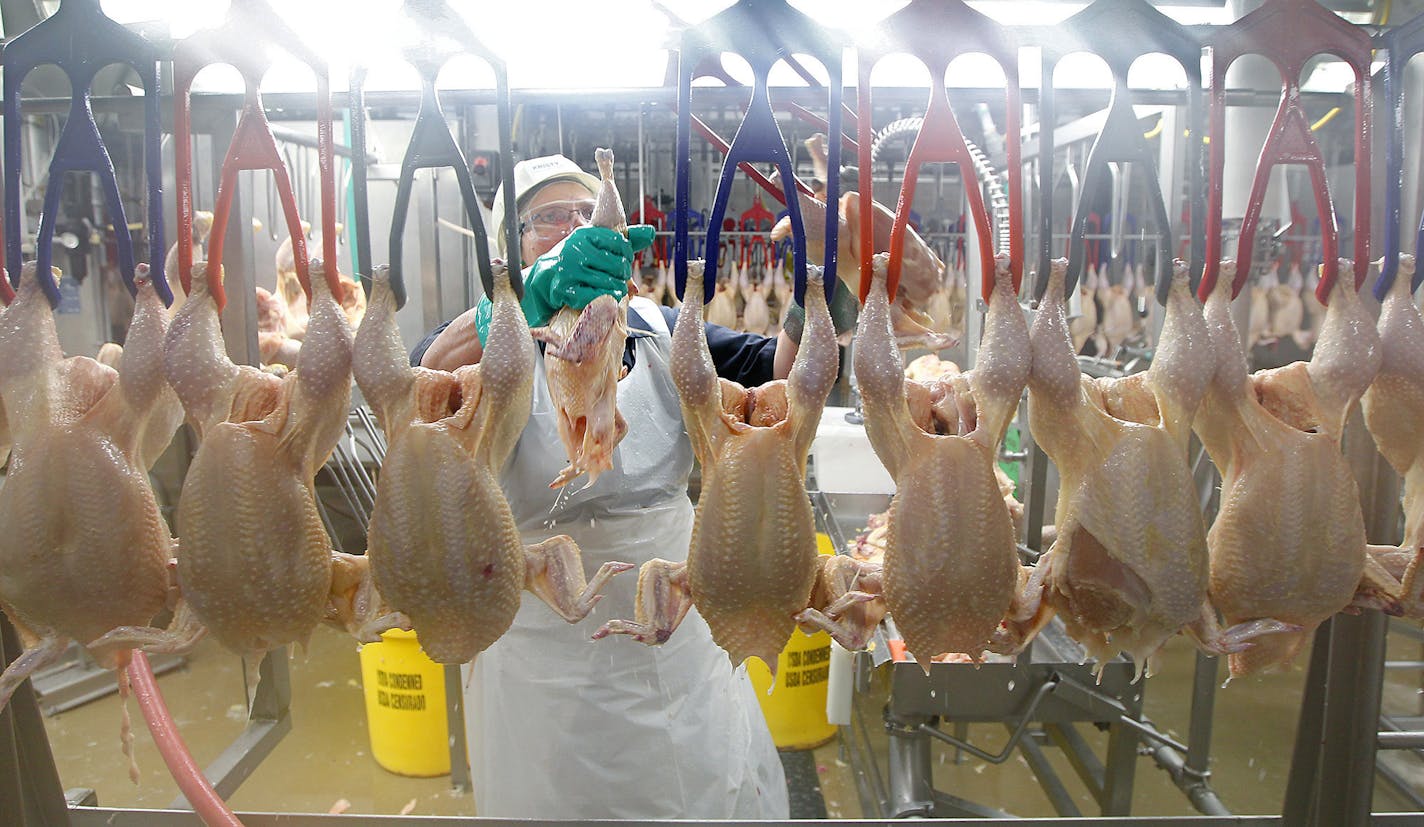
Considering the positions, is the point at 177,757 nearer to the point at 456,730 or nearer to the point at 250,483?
the point at 250,483

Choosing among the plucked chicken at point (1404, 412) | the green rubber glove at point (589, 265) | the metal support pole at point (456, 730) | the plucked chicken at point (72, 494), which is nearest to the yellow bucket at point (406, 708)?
the metal support pole at point (456, 730)

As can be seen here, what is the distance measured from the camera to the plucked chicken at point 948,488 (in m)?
1.32

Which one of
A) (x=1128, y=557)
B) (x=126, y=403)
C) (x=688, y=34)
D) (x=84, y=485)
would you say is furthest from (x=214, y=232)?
(x=1128, y=557)

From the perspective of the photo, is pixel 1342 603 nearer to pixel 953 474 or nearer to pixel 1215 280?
pixel 1215 280

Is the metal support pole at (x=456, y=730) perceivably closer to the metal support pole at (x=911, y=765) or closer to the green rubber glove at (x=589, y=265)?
the metal support pole at (x=911, y=765)

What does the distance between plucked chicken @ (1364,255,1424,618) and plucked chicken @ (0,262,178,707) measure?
2056 mm

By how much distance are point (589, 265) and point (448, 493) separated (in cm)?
46

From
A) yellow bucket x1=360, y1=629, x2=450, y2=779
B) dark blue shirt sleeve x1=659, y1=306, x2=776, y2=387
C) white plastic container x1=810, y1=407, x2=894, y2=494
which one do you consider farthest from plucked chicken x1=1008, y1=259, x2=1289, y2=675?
white plastic container x1=810, y1=407, x2=894, y2=494

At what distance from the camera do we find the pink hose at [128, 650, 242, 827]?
1.55 metres

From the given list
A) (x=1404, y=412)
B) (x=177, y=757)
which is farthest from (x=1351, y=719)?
(x=177, y=757)

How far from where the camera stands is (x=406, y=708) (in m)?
4.21

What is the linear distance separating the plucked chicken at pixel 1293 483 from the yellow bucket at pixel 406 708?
343cm

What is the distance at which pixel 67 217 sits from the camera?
5.57 metres

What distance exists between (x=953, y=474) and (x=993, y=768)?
12.6 ft
